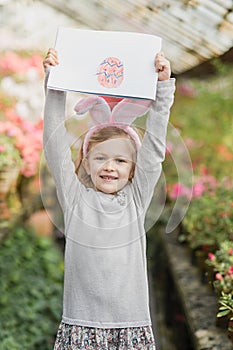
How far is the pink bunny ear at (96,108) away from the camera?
1847 mm

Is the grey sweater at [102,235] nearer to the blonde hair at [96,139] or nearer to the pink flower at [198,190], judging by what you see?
the blonde hair at [96,139]

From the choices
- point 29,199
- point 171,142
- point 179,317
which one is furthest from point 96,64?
point 29,199

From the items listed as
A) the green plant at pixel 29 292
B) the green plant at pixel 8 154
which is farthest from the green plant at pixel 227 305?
the green plant at pixel 8 154

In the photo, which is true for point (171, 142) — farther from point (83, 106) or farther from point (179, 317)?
point (179, 317)

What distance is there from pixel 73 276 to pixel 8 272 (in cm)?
222

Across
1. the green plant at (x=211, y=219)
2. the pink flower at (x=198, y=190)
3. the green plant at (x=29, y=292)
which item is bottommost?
the green plant at (x=29, y=292)

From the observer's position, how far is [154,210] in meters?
1.93

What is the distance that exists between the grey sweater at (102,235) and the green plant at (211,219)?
1.49m

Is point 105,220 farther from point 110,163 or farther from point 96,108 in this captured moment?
point 96,108

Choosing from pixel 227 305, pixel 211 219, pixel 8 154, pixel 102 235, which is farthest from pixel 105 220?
pixel 8 154

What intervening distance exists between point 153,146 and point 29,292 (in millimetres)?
2254

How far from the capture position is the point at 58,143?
6.03ft

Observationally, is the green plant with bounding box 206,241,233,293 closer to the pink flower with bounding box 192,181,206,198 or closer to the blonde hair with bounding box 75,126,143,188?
the blonde hair with bounding box 75,126,143,188

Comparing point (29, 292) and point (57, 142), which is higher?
point (57, 142)
